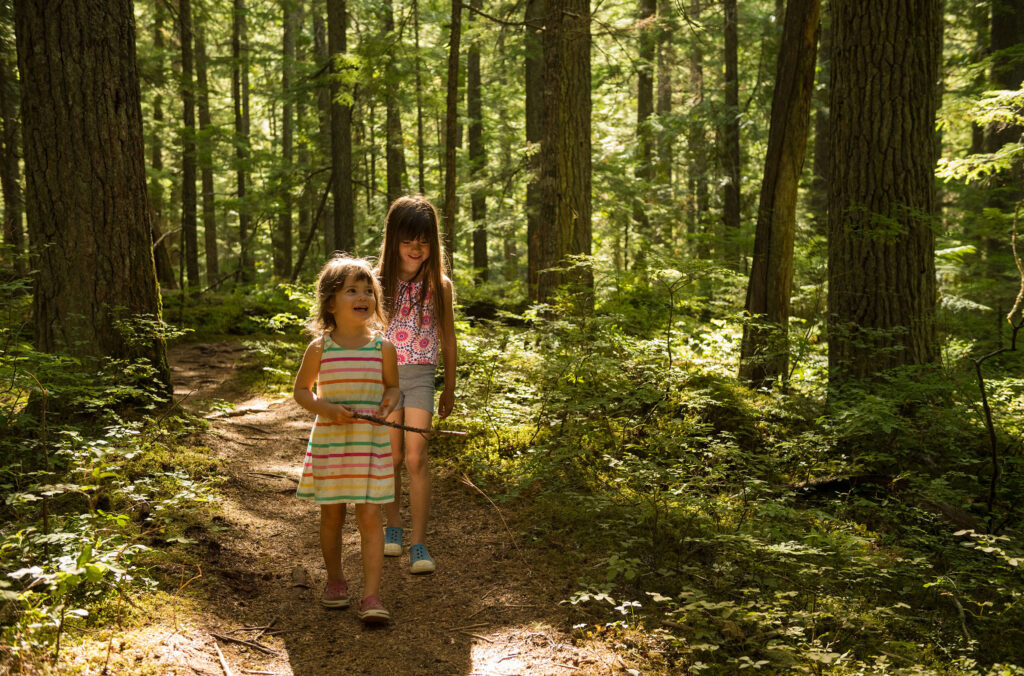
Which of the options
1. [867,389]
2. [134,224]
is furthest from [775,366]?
[134,224]

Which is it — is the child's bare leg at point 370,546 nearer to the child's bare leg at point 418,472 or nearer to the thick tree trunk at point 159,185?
the child's bare leg at point 418,472

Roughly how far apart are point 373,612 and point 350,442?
0.88m

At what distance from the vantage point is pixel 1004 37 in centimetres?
1350

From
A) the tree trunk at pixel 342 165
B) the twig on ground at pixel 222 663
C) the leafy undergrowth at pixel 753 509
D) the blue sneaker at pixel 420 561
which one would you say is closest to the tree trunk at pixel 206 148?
the tree trunk at pixel 342 165

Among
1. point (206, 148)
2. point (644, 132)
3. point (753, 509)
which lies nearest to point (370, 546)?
point (753, 509)

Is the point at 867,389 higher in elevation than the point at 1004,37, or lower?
lower

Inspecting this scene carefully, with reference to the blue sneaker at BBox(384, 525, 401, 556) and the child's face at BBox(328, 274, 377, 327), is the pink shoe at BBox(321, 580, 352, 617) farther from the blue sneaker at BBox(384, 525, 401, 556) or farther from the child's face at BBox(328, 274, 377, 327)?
the child's face at BBox(328, 274, 377, 327)

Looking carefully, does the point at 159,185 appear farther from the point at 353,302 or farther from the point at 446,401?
the point at 353,302

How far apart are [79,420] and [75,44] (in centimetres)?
326

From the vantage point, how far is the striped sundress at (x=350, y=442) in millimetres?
3471

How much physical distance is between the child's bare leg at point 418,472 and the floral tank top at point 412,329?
363mm

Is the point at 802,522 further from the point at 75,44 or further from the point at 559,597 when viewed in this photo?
the point at 75,44

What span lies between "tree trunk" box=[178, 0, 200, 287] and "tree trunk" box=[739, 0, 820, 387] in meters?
11.4

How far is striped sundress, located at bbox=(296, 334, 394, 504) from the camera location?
3471mm
